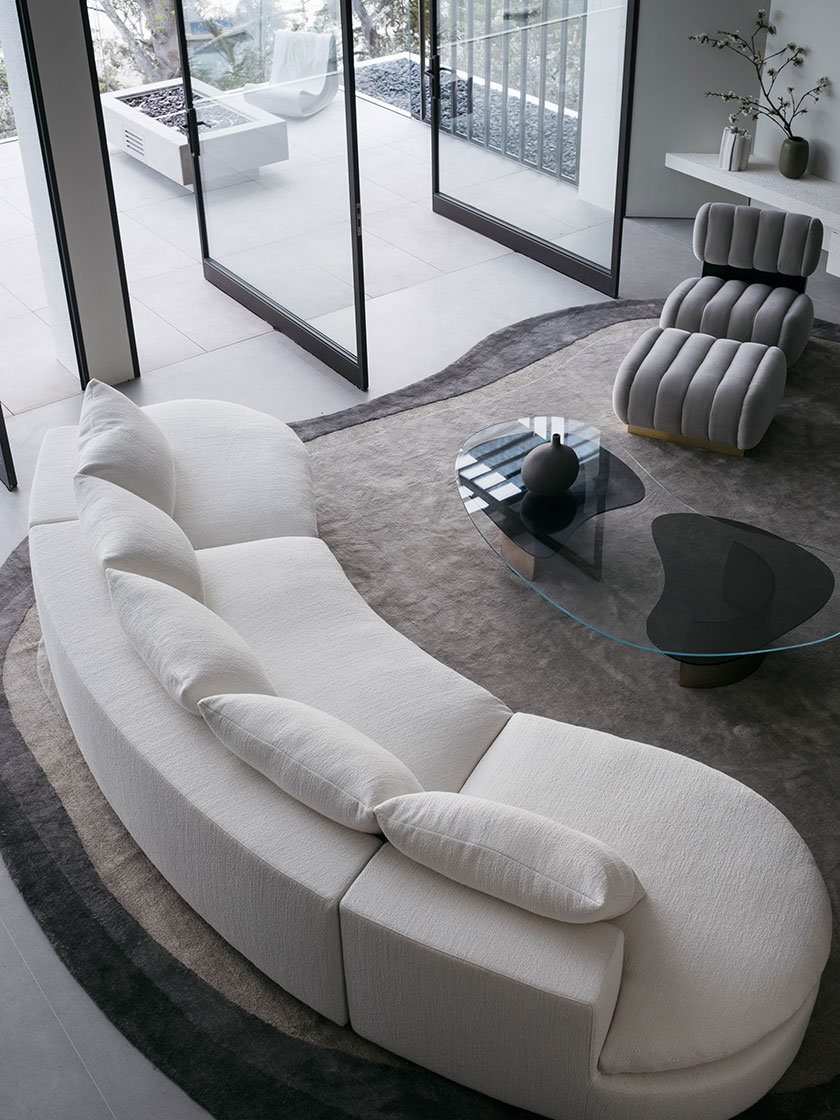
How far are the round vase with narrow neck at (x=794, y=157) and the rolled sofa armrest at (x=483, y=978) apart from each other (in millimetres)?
4359

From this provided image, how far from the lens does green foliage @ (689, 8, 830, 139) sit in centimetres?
542

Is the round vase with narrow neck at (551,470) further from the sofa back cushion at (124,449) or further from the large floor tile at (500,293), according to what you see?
the large floor tile at (500,293)

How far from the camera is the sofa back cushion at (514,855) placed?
2115 millimetres

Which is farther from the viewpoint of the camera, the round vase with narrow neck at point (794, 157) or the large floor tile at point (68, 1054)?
the round vase with narrow neck at point (794, 157)

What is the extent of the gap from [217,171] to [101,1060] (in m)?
4.32

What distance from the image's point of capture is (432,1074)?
96.7 inches

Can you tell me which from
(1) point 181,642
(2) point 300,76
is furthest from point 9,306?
(1) point 181,642

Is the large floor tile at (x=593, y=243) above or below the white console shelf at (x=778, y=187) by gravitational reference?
below

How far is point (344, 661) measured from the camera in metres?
3.01

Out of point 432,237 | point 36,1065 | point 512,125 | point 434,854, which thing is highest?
point 512,125

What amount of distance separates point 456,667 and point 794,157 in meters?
3.30

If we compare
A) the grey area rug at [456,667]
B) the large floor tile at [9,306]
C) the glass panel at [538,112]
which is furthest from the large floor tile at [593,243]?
the large floor tile at [9,306]

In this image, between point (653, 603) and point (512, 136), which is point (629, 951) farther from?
point (512, 136)

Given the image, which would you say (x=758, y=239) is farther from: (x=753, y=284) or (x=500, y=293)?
(x=500, y=293)
